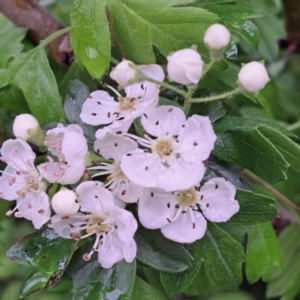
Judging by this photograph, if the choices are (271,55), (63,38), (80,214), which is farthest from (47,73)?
(271,55)

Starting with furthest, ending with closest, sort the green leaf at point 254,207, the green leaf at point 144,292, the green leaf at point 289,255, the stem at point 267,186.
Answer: the green leaf at point 289,255
the stem at point 267,186
the green leaf at point 144,292
the green leaf at point 254,207

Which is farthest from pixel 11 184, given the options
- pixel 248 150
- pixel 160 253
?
pixel 248 150

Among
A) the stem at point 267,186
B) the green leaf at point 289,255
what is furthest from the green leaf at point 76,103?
the green leaf at point 289,255

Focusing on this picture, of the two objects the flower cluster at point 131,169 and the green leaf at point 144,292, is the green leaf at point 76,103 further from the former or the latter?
the green leaf at point 144,292

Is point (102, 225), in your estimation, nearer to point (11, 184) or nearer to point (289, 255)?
point (11, 184)

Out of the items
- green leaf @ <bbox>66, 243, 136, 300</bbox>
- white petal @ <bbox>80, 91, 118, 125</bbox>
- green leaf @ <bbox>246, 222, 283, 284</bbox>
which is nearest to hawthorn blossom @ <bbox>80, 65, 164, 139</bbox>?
white petal @ <bbox>80, 91, 118, 125</bbox>

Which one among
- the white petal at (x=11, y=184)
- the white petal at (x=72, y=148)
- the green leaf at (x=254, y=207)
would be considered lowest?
the green leaf at (x=254, y=207)
